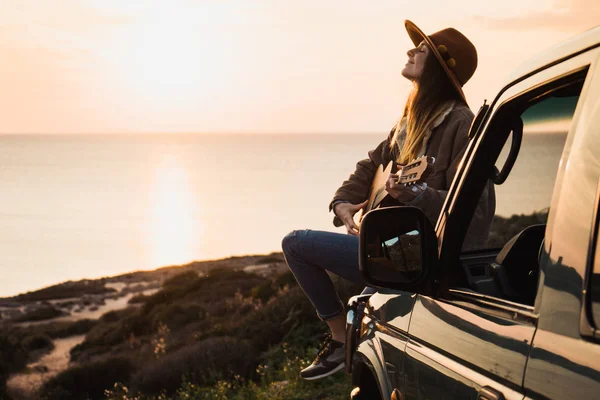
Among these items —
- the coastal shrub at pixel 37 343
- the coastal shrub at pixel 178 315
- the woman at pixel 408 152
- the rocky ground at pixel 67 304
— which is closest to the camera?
the woman at pixel 408 152

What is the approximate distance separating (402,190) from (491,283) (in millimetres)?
949

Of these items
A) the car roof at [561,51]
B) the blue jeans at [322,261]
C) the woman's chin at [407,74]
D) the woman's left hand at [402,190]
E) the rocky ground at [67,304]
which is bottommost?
the rocky ground at [67,304]

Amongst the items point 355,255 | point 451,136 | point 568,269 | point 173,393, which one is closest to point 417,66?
point 451,136

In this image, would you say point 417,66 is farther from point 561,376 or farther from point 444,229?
point 561,376

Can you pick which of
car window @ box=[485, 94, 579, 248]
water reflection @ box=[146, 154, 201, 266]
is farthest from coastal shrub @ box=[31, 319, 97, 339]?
car window @ box=[485, 94, 579, 248]

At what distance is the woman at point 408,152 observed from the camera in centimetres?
368

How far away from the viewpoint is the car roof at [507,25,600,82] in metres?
1.59

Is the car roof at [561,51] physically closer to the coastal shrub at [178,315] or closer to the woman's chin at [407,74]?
the woman's chin at [407,74]

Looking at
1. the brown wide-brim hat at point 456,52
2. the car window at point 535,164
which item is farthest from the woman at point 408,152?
the car window at point 535,164

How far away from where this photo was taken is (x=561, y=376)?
4.77 ft

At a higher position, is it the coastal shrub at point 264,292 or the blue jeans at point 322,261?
the blue jeans at point 322,261

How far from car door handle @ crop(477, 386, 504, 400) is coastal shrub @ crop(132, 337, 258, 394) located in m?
10.7

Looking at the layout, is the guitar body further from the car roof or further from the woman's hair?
the car roof

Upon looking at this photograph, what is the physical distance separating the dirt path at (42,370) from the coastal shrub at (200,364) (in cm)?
815
